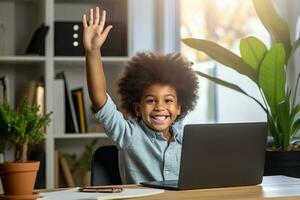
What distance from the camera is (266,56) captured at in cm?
221

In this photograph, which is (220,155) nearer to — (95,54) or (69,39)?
(95,54)

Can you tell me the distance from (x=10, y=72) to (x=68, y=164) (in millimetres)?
572

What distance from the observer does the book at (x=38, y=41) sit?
272cm

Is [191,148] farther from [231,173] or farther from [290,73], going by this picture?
[290,73]

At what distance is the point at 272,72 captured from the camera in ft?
7.36

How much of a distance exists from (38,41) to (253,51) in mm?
1063

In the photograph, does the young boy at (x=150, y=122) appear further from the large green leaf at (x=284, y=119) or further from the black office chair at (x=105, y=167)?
the large green leaf at (x=284, y=119)

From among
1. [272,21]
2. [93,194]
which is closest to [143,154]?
[93,194]

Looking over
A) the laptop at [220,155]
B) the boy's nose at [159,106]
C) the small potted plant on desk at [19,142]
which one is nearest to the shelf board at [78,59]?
the boy's nose at [159,106]

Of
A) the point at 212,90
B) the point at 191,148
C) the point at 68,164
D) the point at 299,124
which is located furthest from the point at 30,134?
the point at 212,90

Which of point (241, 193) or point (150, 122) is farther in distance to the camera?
point (150, 122)

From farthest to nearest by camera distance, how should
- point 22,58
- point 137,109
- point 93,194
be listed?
1. point 22,58
2. point 137,109
3. point 93,194

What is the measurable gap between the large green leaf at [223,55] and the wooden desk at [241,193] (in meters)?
1.03

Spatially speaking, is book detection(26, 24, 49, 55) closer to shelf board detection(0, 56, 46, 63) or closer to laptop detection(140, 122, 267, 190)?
shelf board detection(0, 56, 46, 63)
